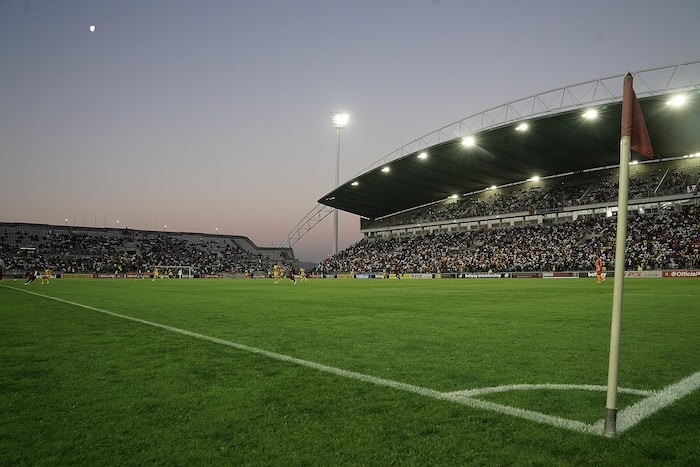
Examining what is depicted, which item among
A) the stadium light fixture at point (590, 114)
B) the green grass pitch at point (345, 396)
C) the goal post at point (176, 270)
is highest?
the stadium light fixture at point (590, 114)

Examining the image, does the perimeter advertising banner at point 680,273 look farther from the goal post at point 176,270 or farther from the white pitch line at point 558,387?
the goal post at point 176,270

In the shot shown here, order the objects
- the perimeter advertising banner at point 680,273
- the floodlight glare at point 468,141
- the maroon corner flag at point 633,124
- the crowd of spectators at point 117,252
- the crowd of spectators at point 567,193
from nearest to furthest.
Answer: the maroon corner flag at point 633,124 < the perimeter advertising banner at point 680,273 < the floodlight glare at point 468,141 < the crowd of spectators at point 567,193 < the crowd of spectators at point 117,252

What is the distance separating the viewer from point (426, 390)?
4.46 metres

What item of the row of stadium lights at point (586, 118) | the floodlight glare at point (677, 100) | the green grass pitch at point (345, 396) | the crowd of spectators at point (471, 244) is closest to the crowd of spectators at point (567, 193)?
the crowd of spectators at point (471, 244)

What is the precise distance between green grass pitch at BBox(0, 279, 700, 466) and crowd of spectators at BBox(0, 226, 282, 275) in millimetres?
63892

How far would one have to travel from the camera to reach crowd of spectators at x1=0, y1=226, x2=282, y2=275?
217 feet

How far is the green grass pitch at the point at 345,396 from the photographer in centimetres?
306

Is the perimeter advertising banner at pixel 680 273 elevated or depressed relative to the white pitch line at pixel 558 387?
elevated

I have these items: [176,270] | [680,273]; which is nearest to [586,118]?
[680,273]

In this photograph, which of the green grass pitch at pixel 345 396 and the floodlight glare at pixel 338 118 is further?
the floodlight glare at pixel 338 118

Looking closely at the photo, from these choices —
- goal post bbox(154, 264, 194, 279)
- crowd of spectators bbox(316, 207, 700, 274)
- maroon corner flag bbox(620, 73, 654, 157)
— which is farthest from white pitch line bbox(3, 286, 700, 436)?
goal post bbox(154, 264, 194, 279)

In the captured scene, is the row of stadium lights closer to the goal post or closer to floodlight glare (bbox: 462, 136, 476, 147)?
floodlight glare (bbox: 462, 136, 476, 147)

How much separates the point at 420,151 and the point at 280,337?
44149 millimetres

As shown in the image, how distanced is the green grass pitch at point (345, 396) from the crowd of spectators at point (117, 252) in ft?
210
